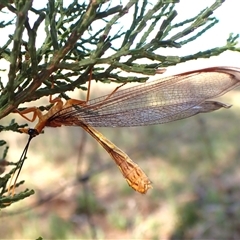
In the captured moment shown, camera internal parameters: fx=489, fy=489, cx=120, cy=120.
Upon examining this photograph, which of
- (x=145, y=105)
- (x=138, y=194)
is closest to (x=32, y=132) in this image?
(x=145, y=105)

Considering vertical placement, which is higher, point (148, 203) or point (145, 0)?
point (145, 0)

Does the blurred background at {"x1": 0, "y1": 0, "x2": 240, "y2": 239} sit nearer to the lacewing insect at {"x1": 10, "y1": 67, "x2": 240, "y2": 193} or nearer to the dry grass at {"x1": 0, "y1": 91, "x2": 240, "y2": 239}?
the dry grass at {"x1": 0, "y1": 91, "x2": 240, "y2": 239}

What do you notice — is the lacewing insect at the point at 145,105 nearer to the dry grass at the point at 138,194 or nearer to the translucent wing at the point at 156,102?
the translucent wing at the point at 156,102

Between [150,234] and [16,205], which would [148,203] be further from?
[16,205]

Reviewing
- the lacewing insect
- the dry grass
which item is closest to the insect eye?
the lacewing insect

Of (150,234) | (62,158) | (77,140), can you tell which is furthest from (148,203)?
(77,140)

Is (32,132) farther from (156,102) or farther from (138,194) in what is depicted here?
(138,194)
